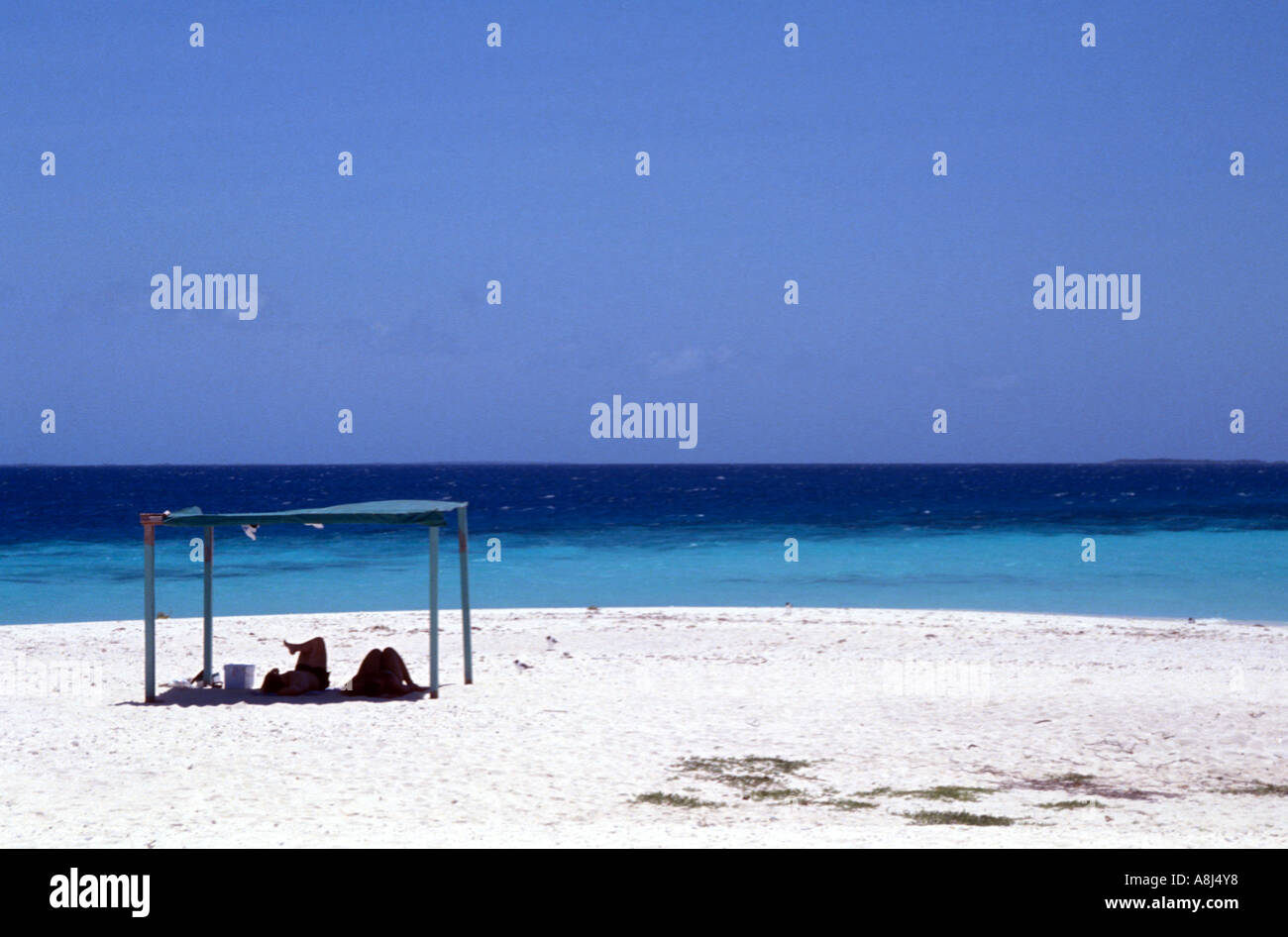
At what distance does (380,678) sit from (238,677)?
1.67 metres

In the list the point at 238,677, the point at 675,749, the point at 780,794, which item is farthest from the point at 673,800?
the point at 238,677

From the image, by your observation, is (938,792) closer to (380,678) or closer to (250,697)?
(380,678)

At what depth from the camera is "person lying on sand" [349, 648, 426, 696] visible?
42.2 ft

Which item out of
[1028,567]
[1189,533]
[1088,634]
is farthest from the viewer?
[1189,533]

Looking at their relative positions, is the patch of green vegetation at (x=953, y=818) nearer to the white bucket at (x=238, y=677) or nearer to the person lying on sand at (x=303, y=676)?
the person lying on sand at (x=303, y=676)

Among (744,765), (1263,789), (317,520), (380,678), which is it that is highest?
(317,520)

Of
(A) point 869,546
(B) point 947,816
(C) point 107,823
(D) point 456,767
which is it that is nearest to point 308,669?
(D) point 456,767

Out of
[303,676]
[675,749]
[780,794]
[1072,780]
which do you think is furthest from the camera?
[303,676]

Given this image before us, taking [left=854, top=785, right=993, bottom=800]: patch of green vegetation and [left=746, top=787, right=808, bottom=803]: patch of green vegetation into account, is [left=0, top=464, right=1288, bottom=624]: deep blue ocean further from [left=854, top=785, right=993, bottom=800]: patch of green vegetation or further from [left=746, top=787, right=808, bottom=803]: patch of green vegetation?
[left=746, top=787, right=808, bottom=803]: patch of green vegetation

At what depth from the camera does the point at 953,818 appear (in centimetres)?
761

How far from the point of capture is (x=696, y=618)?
850 inches
